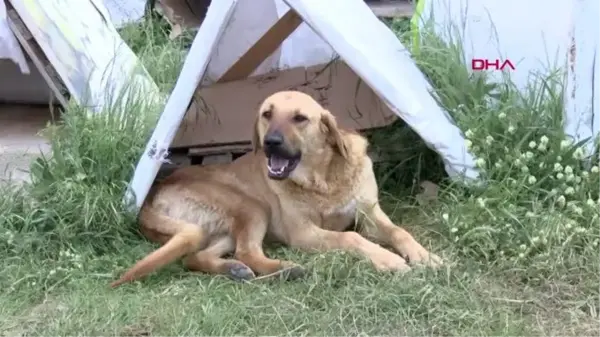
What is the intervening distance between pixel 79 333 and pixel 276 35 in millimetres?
2036

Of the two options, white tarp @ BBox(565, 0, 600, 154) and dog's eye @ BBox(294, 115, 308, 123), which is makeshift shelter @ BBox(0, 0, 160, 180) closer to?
dog's eye @ BBox(294, 115, 308, 123)

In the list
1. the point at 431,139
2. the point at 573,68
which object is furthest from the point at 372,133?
the point at 573,68

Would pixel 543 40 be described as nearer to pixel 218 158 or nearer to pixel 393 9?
pixel 218 158

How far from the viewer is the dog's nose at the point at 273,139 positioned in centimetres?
374

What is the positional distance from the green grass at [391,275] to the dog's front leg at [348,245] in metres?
0.07

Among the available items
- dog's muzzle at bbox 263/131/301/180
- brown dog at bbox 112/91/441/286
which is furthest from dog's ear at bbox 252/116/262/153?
dog's muzzle at bbox 263/131/301/180

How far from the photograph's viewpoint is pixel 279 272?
3.56m

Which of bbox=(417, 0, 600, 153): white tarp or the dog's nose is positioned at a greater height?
bbox=(417, 0, 600, 153): white tarp

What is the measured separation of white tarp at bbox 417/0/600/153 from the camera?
4.02m

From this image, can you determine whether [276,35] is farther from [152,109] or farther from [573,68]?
[573,68]

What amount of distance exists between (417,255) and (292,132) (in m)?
0.77

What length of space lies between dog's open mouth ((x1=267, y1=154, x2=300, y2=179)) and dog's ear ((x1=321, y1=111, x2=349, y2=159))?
0.22 metres

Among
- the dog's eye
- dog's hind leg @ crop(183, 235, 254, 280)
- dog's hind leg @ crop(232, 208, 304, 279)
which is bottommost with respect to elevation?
dog's hind leg @ crop(183, 235, 254, 280)

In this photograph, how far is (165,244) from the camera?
3791mm
